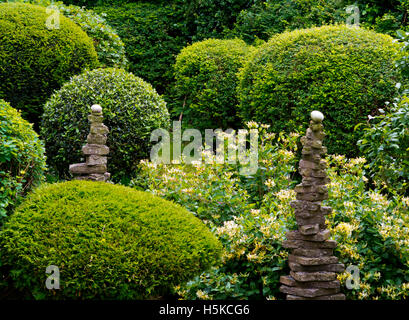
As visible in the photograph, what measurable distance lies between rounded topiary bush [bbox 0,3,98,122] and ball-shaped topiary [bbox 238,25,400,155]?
9.47ft

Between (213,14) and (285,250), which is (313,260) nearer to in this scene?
(285,250)

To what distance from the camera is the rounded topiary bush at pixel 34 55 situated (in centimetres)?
699

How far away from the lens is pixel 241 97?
7234 mm

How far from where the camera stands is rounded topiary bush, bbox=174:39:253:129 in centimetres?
835

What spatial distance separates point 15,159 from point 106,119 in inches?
79.3

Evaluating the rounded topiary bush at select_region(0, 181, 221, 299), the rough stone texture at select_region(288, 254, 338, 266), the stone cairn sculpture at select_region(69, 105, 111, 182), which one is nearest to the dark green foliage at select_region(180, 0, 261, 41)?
the stone cairn sculpture at select_region(69, 105, 111, 182)

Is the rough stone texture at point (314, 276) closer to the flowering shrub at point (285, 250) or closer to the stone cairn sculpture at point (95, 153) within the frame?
the flowering shrub at point (285, 250)

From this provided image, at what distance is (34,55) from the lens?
706 centimetres

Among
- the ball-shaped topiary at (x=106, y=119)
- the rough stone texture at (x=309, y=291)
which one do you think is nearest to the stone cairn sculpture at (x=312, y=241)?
the rough stone texture at (x=309, y=291)

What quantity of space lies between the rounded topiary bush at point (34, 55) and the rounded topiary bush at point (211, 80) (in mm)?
1976

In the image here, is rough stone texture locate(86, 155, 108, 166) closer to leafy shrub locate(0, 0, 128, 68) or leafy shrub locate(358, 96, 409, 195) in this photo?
leafy shrub locate(358, 96, 409, 195)

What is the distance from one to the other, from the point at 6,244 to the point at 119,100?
2967 mm

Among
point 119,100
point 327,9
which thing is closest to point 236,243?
point 119,100

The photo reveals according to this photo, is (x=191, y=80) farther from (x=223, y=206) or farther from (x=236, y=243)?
(x=236, y=243)
